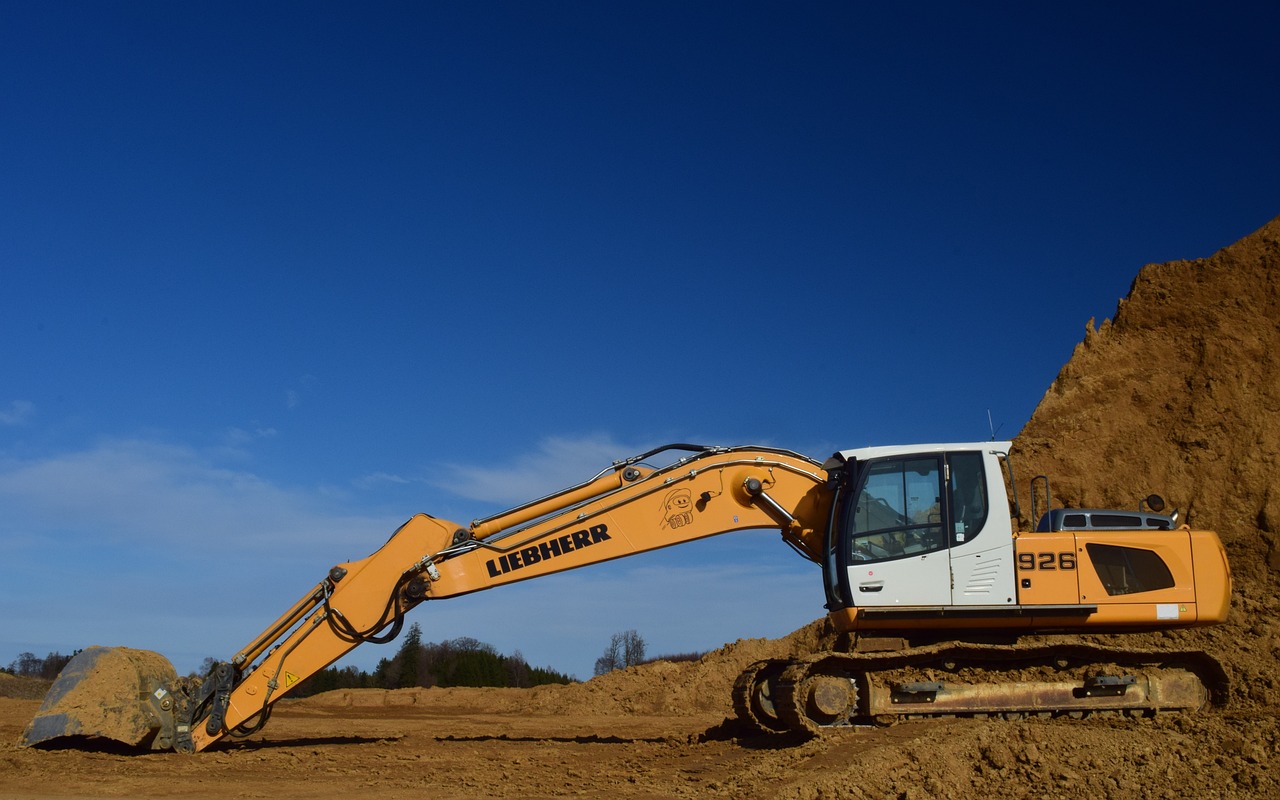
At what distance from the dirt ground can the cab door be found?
136cm

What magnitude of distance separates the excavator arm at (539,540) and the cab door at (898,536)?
0.82 m

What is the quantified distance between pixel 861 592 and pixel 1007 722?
1.90 meters

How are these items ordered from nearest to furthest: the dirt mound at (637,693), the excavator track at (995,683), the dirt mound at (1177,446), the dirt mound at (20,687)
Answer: the excavator track at (995,683) → the dirt mound at (1177,446) → the dirt mound at (637,693) → the dirt mound at (20,687)

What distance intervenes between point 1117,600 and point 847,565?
2.80 m

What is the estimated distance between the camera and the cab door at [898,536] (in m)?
10.1

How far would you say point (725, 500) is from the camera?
36.5ft

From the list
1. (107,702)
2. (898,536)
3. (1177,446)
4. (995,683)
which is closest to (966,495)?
(898,536)

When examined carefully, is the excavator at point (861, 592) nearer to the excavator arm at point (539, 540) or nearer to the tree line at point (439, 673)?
the excavator arm at point (539, 540)

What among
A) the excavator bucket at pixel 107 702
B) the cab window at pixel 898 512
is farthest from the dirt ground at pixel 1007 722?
the cab window at pixel 898 512

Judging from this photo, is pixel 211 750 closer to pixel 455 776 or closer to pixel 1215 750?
pixel 455 776

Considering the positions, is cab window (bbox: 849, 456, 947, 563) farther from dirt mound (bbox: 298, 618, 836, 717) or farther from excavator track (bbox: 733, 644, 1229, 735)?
dirt mound (bbox: 298, 618, 836, 717)

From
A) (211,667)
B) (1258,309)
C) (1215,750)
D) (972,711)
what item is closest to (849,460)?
(972,711)

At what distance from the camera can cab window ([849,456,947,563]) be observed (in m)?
10.2

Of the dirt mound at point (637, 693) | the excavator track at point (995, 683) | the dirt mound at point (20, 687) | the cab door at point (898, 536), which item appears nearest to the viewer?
the cab door at point (898, 536)
